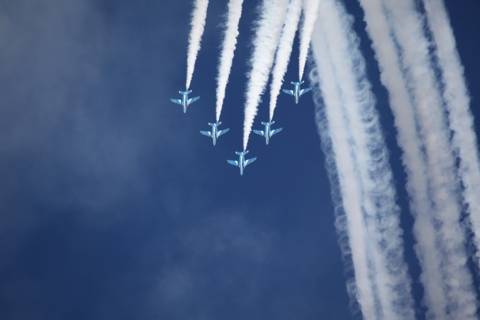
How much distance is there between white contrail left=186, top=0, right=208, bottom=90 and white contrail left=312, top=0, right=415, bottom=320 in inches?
246

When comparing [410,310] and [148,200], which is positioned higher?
[148,200]

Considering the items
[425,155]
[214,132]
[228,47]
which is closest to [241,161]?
[214,132]

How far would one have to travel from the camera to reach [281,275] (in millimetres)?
25047

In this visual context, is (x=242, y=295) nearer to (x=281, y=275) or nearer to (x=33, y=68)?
(x=281, y=275)

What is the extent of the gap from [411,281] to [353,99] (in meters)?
10.4

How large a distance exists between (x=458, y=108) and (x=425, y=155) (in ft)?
9.35

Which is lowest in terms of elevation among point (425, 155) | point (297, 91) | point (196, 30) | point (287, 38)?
point (425, 155)

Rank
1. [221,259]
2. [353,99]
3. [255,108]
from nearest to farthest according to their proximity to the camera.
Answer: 1. [353,99]
2. [255,108]
3. [221,259]

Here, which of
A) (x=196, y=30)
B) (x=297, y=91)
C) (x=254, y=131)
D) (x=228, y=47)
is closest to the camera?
(x=228, y=47)

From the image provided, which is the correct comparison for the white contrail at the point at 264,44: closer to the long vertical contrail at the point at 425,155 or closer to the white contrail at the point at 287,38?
the white contrail at the point at 287,38

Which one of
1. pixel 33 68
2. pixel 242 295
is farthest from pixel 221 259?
pixel 33 68

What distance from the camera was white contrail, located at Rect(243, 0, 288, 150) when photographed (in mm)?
21016

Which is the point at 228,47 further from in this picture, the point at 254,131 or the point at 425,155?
the point at 425,155

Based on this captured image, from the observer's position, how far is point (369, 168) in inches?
874
